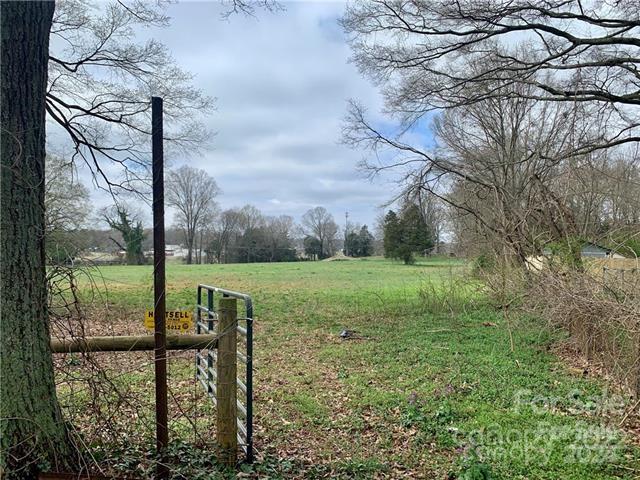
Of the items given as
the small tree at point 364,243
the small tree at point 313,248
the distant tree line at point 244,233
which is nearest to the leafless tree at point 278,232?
the distant tree line at point 244,233

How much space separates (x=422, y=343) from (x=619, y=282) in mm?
4036

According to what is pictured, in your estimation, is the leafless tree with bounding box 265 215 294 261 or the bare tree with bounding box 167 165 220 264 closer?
the bare tree with bounding box 167 165 220 264

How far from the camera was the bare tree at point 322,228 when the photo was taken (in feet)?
198

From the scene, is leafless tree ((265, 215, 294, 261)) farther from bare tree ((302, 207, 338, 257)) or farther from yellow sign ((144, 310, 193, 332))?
yellow sign ((144, 310, 193, 332))

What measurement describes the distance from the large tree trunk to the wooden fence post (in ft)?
3.58

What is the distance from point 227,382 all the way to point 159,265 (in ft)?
3.47

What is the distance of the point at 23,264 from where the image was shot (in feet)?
8.36

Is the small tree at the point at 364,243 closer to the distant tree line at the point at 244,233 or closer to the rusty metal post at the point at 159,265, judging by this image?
the distant tree line at the point at 244,233

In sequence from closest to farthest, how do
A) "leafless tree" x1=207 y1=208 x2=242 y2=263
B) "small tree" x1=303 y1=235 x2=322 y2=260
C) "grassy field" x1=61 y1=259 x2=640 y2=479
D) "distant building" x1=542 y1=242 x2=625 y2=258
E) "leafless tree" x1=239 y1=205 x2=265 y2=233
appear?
"grassy field" x1=61 y1=259 x2=640 y2=479, "distant building" x1=542 y1=242 x2=625 y2=258, "leafless tree" x1=207 y1=208 x2=242 y2=263, "leafless tree" x1=239 y1=205 x2=265 y2=233, "small tree" x1=303 y1=235 x2=322 y2=260

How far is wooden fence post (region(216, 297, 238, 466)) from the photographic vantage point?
3383mm

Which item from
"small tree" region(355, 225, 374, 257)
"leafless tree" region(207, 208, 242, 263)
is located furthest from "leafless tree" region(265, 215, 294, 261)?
"small tree" region(355, 225, 374, 257)

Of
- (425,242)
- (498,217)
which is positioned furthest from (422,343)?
(425,242)

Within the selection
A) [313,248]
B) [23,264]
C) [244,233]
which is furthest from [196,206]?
[23,264]

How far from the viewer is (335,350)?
27.2ft
